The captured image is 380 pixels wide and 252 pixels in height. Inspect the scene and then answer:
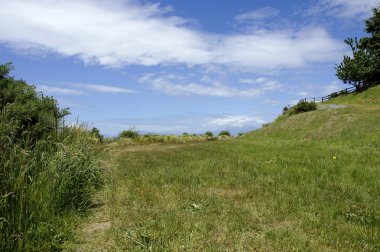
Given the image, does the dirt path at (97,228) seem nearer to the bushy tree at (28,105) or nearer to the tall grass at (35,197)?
the tall grass at (35,197)

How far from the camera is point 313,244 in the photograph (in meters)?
6.57

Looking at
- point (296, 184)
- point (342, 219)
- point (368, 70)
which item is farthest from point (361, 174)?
point (368, 70)

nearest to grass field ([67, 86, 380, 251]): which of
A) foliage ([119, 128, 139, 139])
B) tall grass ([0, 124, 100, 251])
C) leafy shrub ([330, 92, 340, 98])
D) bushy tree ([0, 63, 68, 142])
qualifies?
tall grass ([0, 124, 100, 251])

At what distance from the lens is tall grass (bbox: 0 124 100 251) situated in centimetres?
635

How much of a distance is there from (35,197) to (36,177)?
1066 millimetres

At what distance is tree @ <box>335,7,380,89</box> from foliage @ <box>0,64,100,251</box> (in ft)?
188

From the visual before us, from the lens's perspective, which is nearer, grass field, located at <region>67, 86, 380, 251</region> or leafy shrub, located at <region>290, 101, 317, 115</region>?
grass field, located at <region>67, 86, 380, 251</region>

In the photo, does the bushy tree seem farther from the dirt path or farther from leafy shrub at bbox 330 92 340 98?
leafy shrub at bbox 330 92 340 98

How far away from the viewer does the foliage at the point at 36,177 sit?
6.44 metres

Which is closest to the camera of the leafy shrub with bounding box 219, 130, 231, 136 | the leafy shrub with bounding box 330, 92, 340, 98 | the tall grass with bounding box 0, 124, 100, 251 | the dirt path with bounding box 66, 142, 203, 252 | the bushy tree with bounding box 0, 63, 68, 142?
the tall grass with bounding box 0, 124, 100, 251

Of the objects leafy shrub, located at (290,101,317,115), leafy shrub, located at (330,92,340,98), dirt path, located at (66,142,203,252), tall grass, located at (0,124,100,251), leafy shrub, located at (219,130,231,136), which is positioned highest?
leafy shrub, located at (330,92,340,98)

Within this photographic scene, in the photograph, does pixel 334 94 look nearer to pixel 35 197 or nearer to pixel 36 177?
pixel 36 177

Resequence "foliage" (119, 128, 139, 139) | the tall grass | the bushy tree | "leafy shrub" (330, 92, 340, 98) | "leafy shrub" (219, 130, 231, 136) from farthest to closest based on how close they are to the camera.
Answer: "leafy shrub" (330, 92, 340, 98)
"leafy shrub" (219, 130, 231, 136)
"foliage" (119, 128, 139, 139)
the bushy tree
the tall grass

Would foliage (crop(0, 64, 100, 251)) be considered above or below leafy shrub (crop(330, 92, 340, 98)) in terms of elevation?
below
